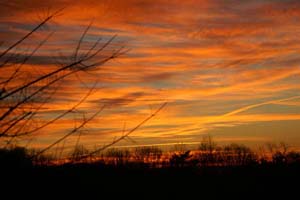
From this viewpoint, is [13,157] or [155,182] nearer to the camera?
[13,157]

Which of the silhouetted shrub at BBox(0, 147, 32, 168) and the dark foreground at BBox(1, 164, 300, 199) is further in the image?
the dark foreground at BBox(1, 164, 300, 199)

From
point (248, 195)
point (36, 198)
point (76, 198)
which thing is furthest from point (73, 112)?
point (248, 195)

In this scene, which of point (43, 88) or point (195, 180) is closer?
point (43, 88)

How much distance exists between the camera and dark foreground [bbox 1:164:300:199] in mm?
7996

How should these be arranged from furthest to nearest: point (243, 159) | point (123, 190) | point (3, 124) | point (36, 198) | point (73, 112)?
1. point (243, 159)
2. point (123, 190)
3. point (36, 198)
4. point (73, 112)
5. point (3, 124)

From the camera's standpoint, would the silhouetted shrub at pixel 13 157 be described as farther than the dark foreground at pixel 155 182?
No

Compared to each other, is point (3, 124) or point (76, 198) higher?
point (3, 124)

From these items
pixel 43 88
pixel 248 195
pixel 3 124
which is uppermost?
pixel 43 88

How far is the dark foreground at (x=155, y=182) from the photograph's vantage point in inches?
315

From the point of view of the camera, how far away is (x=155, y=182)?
10156mm

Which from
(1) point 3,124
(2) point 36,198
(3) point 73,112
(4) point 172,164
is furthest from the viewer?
(4) point 172,164

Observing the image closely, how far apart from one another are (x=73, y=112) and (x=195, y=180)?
20.0 feet

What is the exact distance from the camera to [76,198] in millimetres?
8336

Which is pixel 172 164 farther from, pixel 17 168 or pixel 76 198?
pixel 17 168
